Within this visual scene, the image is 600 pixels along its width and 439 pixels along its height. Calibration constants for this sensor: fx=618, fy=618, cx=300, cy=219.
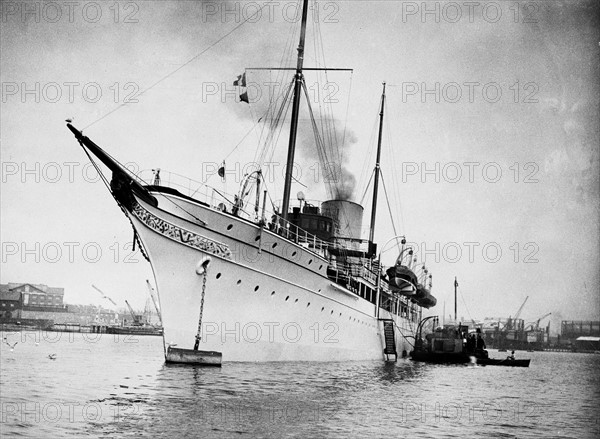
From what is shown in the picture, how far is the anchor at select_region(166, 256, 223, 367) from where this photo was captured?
19.9 metres

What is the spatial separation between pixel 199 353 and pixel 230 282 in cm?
261

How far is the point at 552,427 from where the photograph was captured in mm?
Answer: 13672

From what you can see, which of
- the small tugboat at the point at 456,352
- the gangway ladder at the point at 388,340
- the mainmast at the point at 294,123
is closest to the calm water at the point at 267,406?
the mainmast at the point at 294,123

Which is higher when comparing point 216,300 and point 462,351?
point 216,300

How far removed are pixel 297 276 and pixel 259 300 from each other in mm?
2423

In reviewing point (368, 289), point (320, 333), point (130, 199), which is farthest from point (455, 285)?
point (130, 199)

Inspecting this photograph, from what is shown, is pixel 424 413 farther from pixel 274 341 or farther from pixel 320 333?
pixel 320 333

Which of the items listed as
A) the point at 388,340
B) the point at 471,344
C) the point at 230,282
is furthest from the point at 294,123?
the point at 471,344

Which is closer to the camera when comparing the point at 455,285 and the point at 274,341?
the point at 274,341

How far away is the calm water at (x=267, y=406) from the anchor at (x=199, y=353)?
599mm

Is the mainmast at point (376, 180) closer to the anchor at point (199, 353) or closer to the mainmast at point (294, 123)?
the mainmast at point (294, 123)

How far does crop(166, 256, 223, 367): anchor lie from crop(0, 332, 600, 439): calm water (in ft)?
1.97

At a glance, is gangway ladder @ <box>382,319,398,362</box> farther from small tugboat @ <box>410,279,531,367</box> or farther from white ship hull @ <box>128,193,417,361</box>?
white ship hull @ <box>128,193,417,361</box>

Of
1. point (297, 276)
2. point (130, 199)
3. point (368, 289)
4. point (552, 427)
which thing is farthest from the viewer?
point (368, 289)
